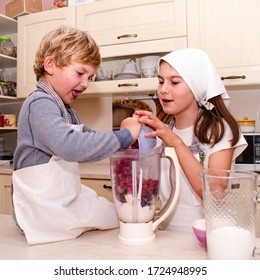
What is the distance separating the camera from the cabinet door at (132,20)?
211cm

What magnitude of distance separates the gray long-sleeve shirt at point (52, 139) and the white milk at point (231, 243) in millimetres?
293

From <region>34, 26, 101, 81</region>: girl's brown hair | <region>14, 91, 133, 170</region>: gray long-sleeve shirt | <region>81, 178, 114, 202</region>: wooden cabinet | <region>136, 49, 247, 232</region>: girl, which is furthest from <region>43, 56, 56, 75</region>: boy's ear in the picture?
<region>81, 178, 114, 202</region>: wooden cabinet

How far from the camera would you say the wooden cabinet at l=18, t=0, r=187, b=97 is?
2.11 metres

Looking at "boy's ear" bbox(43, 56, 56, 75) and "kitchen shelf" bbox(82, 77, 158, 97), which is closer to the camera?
"boy's ear" bbox(43, 56, 56, 75)

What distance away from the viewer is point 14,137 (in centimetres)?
294

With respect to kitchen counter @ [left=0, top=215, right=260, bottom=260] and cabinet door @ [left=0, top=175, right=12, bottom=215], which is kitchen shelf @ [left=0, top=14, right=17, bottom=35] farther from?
kitchen counter @ [left=0, top=215, right=260, bottom=260]

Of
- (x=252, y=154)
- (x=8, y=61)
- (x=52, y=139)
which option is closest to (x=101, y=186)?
(x=252, y=154)

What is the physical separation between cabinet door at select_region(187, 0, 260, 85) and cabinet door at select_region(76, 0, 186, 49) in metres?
0.09

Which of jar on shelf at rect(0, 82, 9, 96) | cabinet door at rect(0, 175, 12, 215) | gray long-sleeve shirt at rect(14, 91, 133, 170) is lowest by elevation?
cabinet door at rect(0, 175, 12, 215)

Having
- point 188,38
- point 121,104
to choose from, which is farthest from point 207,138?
point 121,104

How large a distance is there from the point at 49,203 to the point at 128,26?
1.73 meters
